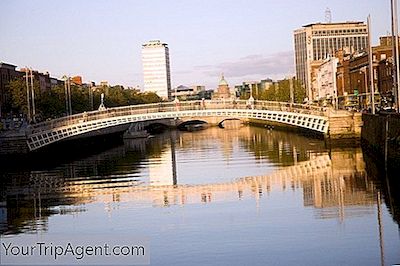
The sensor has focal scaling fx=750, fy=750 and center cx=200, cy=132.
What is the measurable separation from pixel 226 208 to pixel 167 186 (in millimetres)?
7432

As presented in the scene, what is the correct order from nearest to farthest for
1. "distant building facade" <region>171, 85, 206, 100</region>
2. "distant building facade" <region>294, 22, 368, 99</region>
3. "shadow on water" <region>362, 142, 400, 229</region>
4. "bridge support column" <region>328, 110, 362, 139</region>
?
"shadow on water" <region>362, 142, 400, 229</region> → "bridge support column" <region>328, 110, 362, 139</region> → "distant building facade" <region>294, 22, 368, 99</region> → "distant building facade" <region>171, 85, 206, 100</region>

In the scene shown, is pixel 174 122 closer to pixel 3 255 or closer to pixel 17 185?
pixel 17 185

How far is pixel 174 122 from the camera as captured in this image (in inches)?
4080

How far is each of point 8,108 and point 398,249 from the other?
6273 cm

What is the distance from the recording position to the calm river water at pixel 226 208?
51.6 feet

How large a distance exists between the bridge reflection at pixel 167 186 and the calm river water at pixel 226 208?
44 mm

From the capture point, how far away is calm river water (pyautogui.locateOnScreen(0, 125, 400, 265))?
15.7m

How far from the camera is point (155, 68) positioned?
187625mm

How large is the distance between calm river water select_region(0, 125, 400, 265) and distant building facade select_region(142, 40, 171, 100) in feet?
483

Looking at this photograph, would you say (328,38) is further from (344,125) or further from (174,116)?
(344,125)

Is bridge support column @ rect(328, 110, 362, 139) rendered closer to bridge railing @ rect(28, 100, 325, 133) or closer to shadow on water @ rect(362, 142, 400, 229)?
bridge railing @ rect(28, 100, 325, 133)

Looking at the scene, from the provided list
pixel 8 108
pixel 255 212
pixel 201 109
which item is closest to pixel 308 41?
pixel 8 108

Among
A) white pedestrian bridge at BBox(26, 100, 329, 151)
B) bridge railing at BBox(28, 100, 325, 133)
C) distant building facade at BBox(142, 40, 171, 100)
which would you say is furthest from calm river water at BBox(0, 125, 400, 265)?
distant building facade at BBox(142, 40, 171, 100)

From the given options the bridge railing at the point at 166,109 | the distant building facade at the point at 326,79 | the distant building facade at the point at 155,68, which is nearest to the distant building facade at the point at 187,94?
the distant building facade at the point at 155,68
